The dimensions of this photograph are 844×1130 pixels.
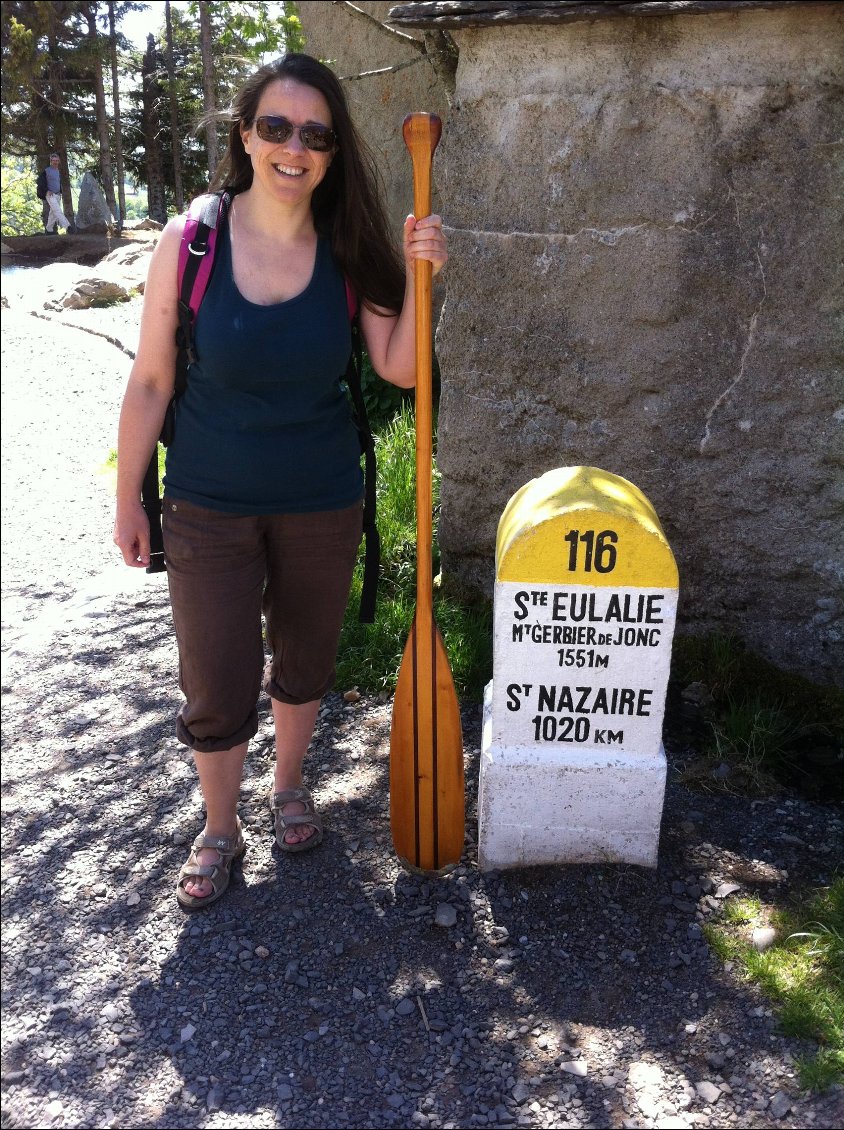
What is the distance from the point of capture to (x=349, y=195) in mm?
2434

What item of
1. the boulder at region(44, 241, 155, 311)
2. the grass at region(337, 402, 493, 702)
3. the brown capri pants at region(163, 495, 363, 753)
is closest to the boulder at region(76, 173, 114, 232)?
the boulder at region(44, 241, 155, 311)

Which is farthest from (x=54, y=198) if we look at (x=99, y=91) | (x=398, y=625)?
(x=398, y=625)

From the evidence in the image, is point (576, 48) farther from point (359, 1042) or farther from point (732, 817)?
point (359, 1042)

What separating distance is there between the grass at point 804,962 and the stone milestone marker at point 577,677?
29cm

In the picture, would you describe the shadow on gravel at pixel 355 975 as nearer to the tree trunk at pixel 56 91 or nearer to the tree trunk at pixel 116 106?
the tree trunk at pixel 116 106

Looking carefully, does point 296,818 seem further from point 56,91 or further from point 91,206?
point 91,206

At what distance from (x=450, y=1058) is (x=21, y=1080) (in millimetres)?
938

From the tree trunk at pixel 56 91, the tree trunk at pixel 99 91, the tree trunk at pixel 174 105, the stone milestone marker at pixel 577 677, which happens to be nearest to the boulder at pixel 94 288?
the tree trunk at pixel 174 105

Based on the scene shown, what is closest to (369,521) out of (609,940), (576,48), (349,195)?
(349,195)

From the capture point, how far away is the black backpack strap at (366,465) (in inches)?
101

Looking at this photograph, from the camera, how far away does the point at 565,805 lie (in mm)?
2713

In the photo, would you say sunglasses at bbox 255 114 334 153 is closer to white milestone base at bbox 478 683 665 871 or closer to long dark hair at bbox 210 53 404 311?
long dark hair at bbox 210 53 404 311

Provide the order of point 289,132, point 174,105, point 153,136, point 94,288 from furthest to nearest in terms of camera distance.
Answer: point 153,136
point 174,105
point 94,288
point 289,132

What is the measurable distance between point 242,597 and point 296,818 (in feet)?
2.59
